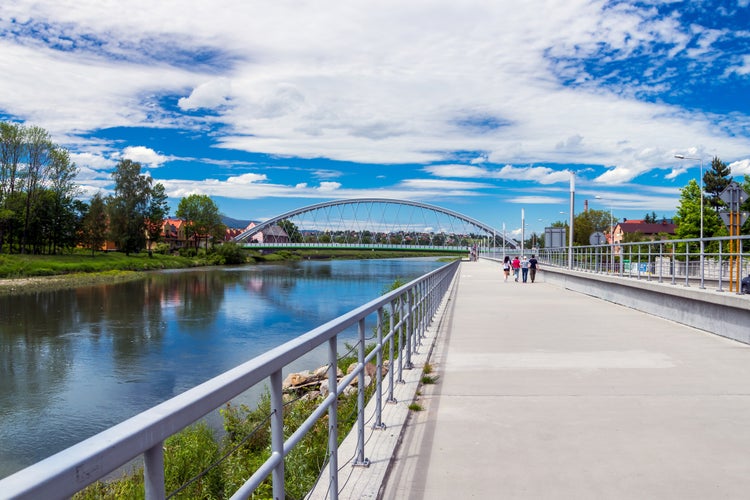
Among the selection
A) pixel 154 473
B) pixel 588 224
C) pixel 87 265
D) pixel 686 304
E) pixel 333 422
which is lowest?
pixel 87 265

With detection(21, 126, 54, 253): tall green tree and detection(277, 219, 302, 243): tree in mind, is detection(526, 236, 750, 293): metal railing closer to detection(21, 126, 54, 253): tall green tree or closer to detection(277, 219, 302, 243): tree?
detection(21, 126, 54, 253): tall green tree

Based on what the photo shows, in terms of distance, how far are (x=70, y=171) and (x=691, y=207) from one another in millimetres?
65668

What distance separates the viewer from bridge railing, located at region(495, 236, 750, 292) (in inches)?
470

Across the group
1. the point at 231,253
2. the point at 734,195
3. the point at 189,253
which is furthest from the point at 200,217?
the point at 734,195

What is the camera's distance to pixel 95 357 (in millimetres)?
20094

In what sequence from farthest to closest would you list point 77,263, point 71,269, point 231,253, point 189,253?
point 189,253
point 231,253
point 77,263
point 71,269

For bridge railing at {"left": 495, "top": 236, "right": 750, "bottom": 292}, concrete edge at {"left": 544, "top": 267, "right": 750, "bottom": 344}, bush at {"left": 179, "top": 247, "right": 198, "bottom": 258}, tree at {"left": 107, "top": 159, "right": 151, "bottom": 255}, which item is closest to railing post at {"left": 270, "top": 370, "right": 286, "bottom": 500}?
concrete edge at {"left": 544, "top": 267, "right": 750, "bottom": 344}

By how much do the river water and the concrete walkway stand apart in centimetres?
803

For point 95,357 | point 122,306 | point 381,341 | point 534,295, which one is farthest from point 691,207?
point 381,341

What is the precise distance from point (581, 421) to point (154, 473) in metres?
4.82

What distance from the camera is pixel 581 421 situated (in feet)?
18.5

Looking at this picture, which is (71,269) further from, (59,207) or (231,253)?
(231,253)

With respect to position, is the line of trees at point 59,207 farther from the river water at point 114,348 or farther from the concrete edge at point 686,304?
the concrete edge at point 686,304

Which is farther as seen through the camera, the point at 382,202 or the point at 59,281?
the point at 382,202
